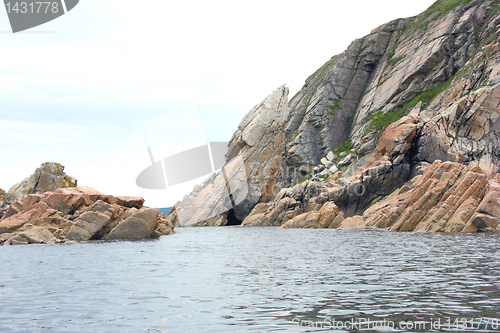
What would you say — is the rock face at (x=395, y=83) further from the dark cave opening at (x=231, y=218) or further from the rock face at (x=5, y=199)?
the rock face at (x=5, y=199)

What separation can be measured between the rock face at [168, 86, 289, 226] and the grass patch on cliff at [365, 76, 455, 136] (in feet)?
87.9

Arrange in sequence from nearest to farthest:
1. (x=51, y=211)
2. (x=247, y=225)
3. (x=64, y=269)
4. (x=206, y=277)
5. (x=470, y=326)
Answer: (x=470, y=326)
(x=206, y=277)
(x=64, y=269)
(x=51, y=211)
(x=247, y=225)

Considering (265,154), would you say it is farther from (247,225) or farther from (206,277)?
(206,277)

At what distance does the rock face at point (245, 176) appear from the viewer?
330 ft

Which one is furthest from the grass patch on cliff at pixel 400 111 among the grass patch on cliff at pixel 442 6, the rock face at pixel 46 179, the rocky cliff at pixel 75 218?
the rock face at pixel 46 179

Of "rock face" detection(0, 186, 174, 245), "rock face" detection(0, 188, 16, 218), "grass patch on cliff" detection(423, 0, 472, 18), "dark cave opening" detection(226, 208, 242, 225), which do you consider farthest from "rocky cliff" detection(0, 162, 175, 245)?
"grass patch on cliff" detection(423, 0, 472, 18)

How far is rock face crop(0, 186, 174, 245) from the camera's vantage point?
43.8m

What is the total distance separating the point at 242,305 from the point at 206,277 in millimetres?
6580

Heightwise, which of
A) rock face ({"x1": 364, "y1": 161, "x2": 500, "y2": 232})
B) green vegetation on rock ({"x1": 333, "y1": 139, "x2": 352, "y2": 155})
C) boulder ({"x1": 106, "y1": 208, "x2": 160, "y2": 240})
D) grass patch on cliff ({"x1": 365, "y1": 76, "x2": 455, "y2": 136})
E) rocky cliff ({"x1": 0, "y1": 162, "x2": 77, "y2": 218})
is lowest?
rock face ({"x1": 364, "y1": 161, "x2": 500, "y2": 232})

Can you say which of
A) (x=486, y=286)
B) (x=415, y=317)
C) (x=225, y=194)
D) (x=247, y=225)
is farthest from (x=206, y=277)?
(x=225, y=194)

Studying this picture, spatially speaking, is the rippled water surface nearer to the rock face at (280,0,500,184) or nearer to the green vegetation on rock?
the rock face at (280,0,500,184)

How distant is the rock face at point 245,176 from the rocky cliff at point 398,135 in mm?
572

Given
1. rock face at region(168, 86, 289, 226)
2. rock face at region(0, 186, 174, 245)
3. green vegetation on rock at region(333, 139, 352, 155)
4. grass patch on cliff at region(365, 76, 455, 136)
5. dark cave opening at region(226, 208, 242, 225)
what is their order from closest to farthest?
rock face at region(0, 186, 174, 245), grass patch on cliff at region(365, 76, 455, 136), green vegetation on rock at region(333, 139, 352, 155), rock face at region(168, 86, 289, 226), dark cave opening at region(226, 208, 242, 225)

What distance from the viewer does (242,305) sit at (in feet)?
45.1
